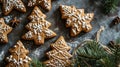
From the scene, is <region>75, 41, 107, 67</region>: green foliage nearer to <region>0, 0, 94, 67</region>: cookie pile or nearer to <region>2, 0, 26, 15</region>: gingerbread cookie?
<region>0, 0, 94, 67</region>: cookie pile

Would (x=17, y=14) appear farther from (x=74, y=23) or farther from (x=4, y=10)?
(x=74, y=23)

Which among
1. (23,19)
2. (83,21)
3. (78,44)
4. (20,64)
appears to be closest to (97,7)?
(83,21)

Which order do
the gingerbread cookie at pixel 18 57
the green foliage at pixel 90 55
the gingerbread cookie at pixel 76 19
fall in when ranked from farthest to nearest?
1. the gingerbread cookie at pixel 76 19
2. the gingerbread cookie at pixel 18 57
3. the green foliage at pixel 90 55

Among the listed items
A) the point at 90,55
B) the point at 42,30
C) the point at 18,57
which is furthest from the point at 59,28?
the point at 90,55

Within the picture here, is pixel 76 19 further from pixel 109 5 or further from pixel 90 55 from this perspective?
pixel 90 55

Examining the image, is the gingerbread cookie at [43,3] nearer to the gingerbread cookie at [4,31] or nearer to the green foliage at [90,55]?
the gingerbread cookie at [4,31]

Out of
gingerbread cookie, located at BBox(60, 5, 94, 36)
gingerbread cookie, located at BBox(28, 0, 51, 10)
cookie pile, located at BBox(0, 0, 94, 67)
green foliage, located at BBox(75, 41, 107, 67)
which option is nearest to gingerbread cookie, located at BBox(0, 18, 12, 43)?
cookie pile, located at BBox(0, 0, 94, 67)

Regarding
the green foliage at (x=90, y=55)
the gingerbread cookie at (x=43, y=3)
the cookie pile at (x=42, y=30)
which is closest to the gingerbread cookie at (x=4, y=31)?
the cookie pile at (x=42, y=30)
